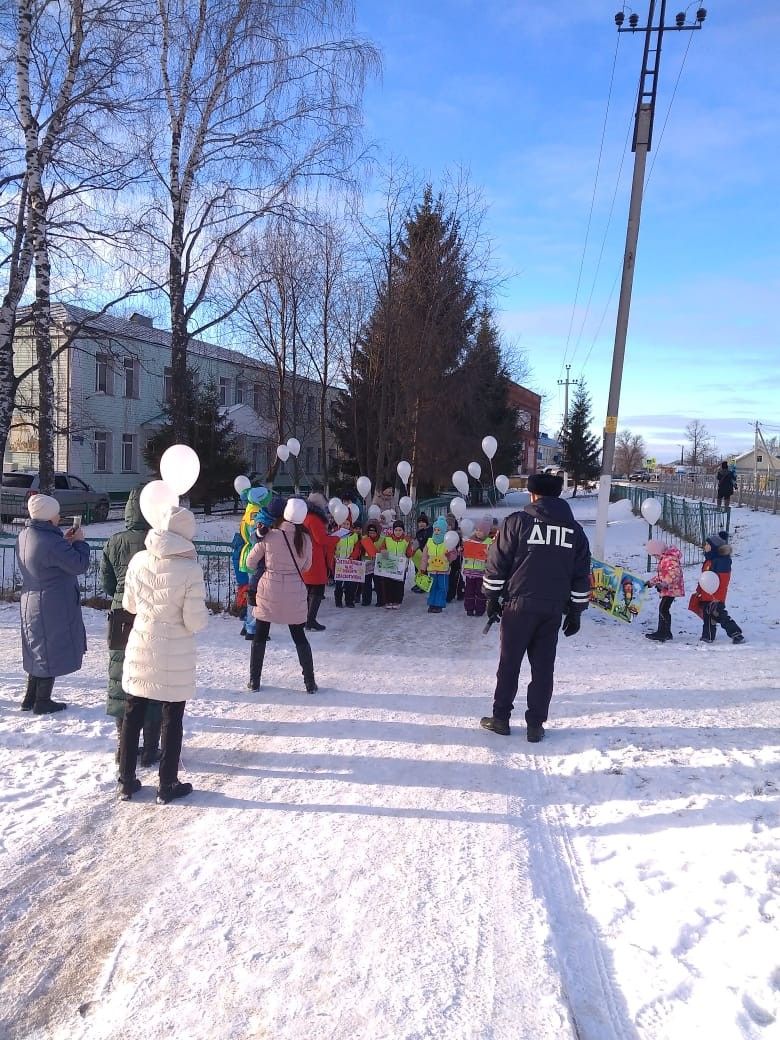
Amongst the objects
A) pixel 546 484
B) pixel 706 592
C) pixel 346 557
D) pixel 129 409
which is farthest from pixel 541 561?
pixel 129 409

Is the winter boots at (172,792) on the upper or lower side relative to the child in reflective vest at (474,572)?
lower

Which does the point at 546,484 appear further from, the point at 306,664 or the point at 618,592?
the point at 618,592

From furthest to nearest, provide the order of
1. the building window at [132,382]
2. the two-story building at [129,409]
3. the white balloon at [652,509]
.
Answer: the building window at [132,382]
the two-story building at [129,409]
the white balloon at [652,509]

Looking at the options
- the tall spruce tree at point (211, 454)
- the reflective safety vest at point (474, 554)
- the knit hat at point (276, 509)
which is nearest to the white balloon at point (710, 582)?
the reflective safety vest at point (474, 554)

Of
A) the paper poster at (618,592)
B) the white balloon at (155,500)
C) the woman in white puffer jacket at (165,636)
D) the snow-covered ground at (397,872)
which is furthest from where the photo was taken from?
the paper poster at (618,592)

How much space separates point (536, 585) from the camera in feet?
17.2

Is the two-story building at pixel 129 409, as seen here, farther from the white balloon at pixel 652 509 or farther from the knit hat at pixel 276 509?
the knit hat at pixel 276 509

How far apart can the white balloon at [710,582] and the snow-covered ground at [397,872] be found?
7.61ft

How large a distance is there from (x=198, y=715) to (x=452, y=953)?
3.38 meters

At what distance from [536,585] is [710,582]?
446cm

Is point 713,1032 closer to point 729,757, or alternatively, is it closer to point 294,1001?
point 294,1001

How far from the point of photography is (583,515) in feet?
104

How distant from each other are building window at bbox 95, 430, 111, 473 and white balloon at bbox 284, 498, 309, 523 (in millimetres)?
26679

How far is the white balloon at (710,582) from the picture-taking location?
8.70 meters
